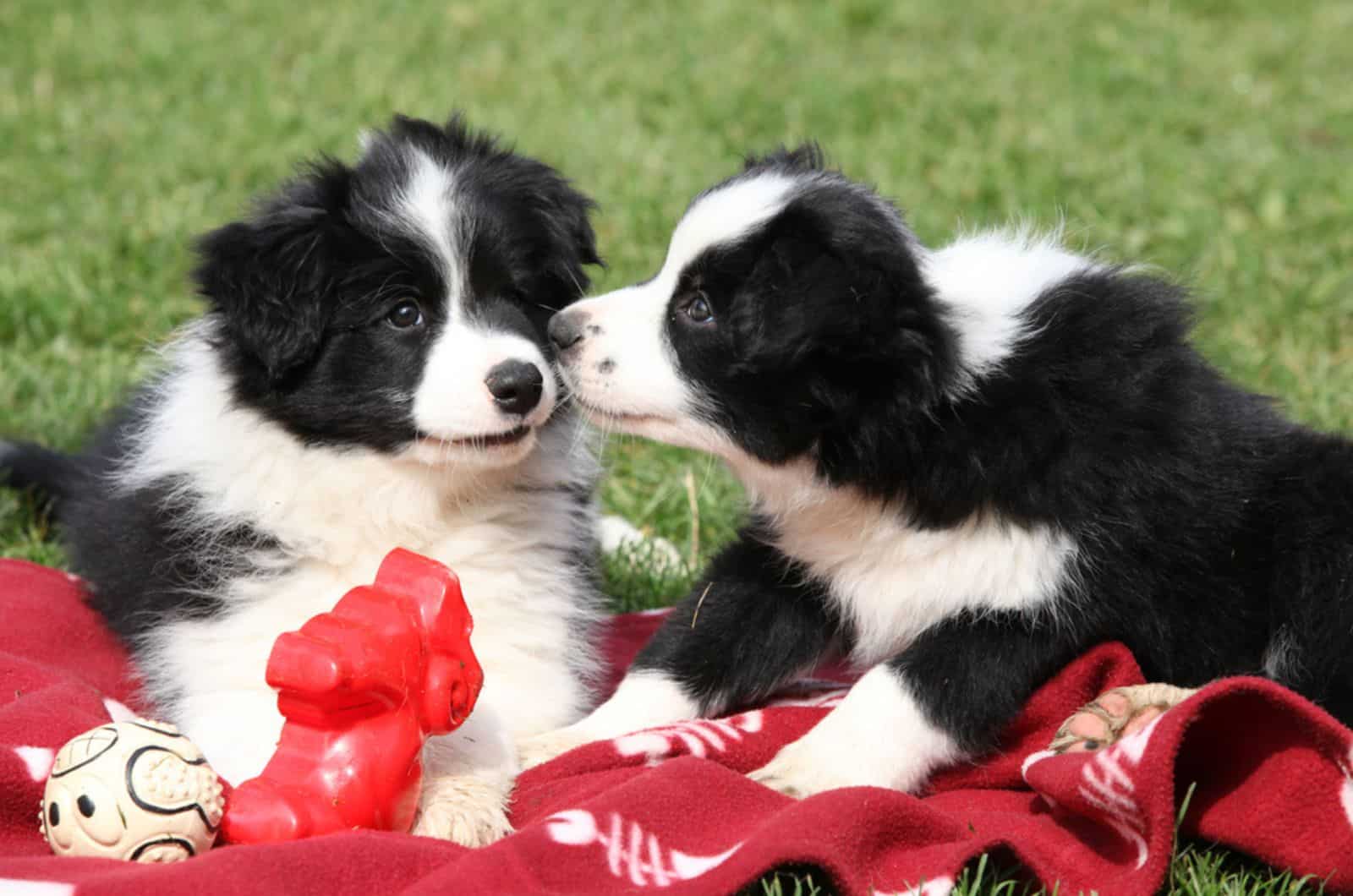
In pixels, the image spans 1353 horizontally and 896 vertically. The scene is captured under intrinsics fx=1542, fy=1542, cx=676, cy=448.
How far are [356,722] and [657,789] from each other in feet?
1.67

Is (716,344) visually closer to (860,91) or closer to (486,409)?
(486,409)

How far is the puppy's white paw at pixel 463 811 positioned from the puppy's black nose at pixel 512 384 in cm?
70

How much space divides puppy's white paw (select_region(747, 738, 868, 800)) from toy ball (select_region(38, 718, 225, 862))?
→ 1.00 meters

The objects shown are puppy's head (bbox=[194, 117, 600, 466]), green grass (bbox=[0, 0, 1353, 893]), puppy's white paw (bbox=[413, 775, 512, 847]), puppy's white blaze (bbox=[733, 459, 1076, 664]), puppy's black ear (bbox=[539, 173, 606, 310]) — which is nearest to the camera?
puppy's white paw (bbox=[413, 775, 512, 847])

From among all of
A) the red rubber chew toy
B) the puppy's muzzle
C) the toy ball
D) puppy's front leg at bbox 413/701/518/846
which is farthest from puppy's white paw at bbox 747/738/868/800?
the toy ball

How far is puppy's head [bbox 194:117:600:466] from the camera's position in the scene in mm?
3002

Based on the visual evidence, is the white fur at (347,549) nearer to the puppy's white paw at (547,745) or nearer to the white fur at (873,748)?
the puppy's white paw at (547,745)

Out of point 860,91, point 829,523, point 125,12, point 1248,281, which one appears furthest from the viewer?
point 125,12

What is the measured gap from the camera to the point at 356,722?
251cm

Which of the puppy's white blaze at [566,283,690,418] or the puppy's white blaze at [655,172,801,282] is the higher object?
the puppy's white blaze at [655,172,801,282]

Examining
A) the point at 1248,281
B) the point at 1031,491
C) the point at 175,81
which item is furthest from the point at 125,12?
the point at 1031,491

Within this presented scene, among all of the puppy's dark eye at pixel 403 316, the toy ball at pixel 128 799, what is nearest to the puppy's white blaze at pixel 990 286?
the puppy's dark eye at pixel 403 316

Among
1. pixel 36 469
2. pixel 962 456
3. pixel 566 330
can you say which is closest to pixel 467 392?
pixel 566 330

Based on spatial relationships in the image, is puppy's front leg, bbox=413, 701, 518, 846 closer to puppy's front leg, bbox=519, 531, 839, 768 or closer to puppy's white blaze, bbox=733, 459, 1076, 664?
puppy's front leg, bbox=519, 531, 839, 768
